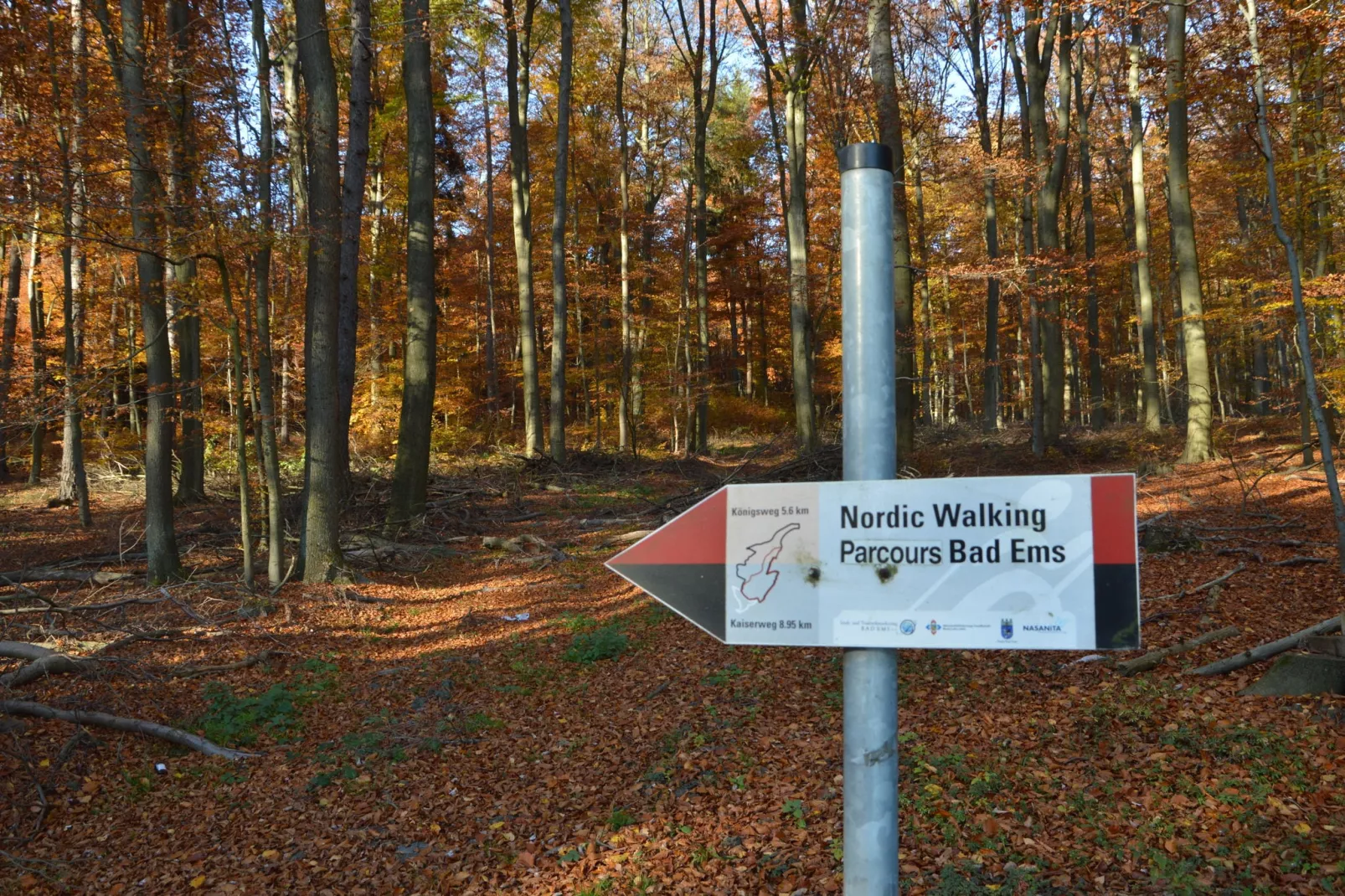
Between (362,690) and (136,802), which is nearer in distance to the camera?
(136,802)

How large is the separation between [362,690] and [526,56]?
16.3 meters

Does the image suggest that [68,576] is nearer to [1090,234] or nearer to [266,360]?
[266,360]

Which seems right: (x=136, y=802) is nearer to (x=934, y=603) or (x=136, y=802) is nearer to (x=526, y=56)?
(x=934, y=603)

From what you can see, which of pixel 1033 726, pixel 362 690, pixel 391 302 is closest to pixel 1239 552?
pixel 1033 726

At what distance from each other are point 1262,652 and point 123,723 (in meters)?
7.39

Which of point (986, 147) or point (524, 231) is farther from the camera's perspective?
point (986, 147)

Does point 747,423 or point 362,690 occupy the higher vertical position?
point 747,423

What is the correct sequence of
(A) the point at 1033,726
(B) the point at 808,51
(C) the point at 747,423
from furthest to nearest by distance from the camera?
(C) the point at 747,423
(B) the point at 808,51
(A) the point at 1033,726

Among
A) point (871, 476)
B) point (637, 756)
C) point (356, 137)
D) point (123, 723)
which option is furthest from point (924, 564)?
point (356, 137)

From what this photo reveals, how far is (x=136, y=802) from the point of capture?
5.08 meters

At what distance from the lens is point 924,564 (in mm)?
1424

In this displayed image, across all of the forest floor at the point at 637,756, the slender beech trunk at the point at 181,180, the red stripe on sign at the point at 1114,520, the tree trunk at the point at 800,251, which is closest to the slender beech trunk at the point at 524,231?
the tree trunk at the point at 800,251

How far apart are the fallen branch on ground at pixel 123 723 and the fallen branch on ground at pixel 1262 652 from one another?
622 centimetres

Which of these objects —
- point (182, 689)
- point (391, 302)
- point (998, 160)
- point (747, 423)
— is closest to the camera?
point (182, 689)
